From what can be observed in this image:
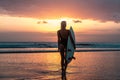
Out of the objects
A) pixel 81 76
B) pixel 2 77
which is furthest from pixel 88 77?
pixel 2 77

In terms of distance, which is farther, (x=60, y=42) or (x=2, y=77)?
(x=2, y=77)

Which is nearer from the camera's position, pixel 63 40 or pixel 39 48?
pixel 63 40

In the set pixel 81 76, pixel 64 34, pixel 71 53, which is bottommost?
pixel 81 76

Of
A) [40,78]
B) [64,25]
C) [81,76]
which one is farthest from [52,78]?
[64,25]

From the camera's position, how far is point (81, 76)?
13922mm

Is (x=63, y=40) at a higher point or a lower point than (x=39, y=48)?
higher

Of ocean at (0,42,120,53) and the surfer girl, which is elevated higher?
the surfer girl

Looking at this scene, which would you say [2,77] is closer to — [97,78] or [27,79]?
[27,79]

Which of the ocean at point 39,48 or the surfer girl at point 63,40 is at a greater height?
the surfer girl at point 63,40

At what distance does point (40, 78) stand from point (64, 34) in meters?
2.29

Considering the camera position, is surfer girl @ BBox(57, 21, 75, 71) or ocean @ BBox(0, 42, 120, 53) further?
ocean @ BBox(0, 42, 120, 53)

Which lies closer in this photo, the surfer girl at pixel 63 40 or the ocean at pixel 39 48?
the surfer girl at pixel 63 40

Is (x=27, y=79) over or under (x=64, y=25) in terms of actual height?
under

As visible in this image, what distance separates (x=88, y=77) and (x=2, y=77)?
365 centimetres
